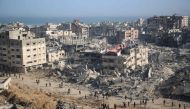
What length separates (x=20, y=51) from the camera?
6212 centimetres

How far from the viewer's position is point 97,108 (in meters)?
42.6

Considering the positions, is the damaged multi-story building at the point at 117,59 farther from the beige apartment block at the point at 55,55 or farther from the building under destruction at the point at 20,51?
the building under destruction at the point at 20,51

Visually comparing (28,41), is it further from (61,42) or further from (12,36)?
(61,42)

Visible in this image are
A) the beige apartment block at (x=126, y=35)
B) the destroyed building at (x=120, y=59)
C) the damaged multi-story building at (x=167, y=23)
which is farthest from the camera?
the damaged multi-story building at (x=167, y=23)

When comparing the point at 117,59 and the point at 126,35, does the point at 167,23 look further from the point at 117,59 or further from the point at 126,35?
the point at 117,59

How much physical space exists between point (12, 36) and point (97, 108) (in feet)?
89.5

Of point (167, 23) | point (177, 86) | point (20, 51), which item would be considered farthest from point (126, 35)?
point (177, 86)

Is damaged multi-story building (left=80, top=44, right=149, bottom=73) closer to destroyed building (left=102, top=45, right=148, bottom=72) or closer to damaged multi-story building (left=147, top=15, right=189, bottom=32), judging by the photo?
destroyed building (left=102, top=45, right=148, bottom=72)

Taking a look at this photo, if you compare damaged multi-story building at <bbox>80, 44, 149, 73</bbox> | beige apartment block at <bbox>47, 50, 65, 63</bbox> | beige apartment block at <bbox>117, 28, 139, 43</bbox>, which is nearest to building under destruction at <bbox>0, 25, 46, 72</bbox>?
beige apartment block at <bbox>47, 50, 65, 63</bbox>

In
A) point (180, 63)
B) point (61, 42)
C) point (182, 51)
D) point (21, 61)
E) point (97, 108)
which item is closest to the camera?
point (97, 108)

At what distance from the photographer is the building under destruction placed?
62334 mm

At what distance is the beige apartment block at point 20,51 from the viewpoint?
6231 centimetres

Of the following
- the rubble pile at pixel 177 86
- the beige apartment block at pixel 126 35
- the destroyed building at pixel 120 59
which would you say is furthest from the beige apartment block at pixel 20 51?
the beige apartment block at pixel 126 35

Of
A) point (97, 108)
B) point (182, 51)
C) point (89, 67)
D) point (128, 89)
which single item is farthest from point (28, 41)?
point (182, 51)
